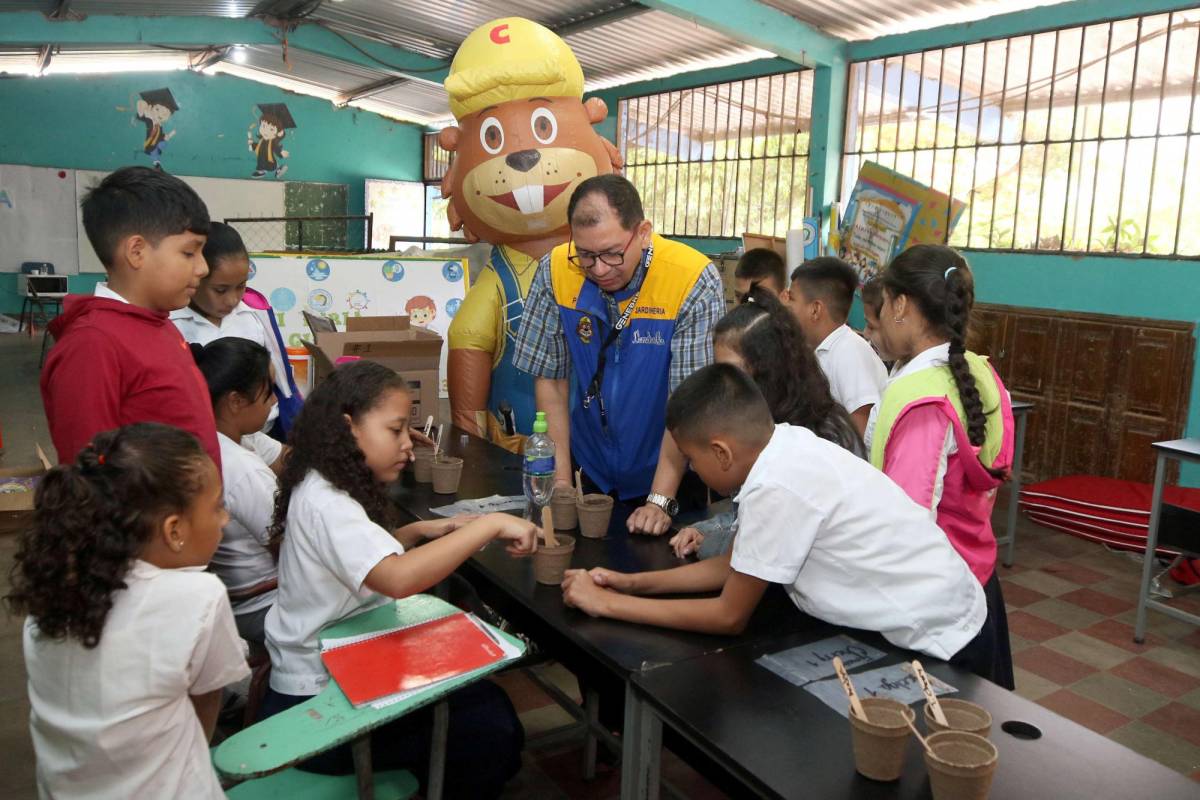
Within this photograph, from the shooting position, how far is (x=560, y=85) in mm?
3887

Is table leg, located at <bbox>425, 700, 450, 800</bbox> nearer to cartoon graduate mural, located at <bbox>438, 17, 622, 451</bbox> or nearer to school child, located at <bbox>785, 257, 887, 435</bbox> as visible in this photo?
school child, located at <bbox>785, 257, 887, 435</bbox>

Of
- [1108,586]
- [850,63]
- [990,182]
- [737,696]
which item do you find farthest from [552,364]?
[850,63]

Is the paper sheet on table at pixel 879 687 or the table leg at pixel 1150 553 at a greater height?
the paper sheet on table at pixel 879 687

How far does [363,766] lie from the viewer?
1.48m

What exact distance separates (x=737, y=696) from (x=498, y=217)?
114 inches

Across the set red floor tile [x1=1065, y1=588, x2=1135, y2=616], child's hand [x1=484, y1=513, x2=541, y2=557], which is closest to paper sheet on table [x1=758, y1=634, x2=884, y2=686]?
child's hand [x1=484, y1=513, x2=541, y2=557]

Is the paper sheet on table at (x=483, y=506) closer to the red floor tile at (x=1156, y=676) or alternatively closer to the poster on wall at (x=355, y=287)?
the red floor tile at (x=1156, y=676)

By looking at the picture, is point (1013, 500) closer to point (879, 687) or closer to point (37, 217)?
point (879, 687)

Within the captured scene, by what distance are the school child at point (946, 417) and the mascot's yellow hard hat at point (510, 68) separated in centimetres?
225

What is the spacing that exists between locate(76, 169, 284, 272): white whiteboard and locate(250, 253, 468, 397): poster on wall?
8.19 metres

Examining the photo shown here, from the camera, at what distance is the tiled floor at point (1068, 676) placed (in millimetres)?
2514

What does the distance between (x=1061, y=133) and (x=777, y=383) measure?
4798mm

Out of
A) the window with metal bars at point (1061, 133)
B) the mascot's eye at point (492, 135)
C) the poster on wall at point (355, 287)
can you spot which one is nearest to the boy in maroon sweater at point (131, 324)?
the mascot's eye at point (492, 135)

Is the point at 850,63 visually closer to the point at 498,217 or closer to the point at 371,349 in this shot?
the point at 498,217
